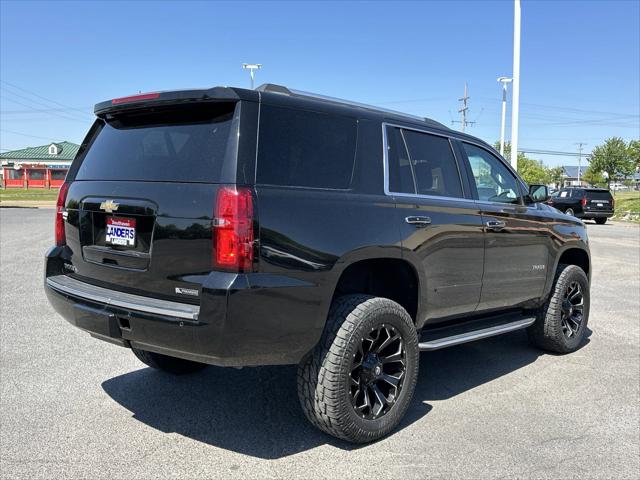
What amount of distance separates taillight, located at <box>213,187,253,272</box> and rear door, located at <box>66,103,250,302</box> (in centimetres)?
6

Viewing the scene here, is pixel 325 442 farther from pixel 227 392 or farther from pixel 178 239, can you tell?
pixel 178 239

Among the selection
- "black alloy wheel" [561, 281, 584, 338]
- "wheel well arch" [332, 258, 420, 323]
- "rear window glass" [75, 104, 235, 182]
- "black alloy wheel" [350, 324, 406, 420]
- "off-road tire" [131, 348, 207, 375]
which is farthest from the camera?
"black alloy wheel" [561, 281, 584, 338]

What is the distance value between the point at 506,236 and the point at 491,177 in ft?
1.95

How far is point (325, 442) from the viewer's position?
352cm

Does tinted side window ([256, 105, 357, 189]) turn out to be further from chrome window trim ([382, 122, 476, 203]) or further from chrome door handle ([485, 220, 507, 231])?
chrome door handle ([485, 220, 507, 231])

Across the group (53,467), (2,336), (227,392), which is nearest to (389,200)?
(227,392)

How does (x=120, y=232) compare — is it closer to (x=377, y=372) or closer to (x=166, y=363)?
(x=166, y=363)

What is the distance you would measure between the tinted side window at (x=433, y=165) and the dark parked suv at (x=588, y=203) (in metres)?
25.0

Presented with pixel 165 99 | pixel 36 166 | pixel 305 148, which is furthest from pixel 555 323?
pixel 36 166

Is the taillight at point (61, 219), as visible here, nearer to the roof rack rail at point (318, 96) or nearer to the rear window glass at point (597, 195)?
the roof rack rail at point (318, 96)

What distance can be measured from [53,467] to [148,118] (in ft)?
6.78

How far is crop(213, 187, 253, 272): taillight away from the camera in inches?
114

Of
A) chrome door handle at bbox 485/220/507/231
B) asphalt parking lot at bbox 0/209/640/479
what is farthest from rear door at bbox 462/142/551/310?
asphalt parking lot at bbox 0/209/640/479

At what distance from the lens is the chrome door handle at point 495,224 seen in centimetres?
452
